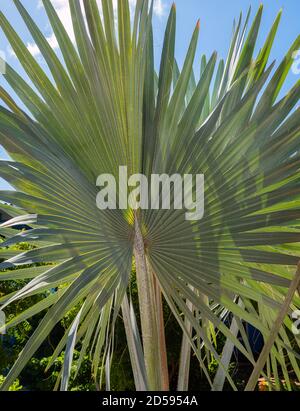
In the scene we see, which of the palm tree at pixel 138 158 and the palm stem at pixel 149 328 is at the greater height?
the palm tree at pixel 138 158

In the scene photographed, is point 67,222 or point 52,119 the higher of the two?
point 52,119

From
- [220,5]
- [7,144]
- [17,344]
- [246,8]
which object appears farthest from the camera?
[17,344]

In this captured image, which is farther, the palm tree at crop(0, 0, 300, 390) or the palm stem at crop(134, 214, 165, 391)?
the palm stem at crop(134, 214, 165, 391)

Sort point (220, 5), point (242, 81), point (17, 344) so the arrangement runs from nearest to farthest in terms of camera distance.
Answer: point (242, 81) → point (220, 5) → point (17, 344)

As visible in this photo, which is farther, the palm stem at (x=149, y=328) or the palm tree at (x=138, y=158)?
the palm stem at (x=149, y=328)

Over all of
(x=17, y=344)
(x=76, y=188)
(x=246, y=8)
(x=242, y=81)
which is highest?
(x=246, y=8)

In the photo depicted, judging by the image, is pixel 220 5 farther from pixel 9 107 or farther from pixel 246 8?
pixel 9 107

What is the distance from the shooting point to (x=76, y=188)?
1.35 metres

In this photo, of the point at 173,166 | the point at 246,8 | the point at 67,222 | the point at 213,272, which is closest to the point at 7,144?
the point at 67,222

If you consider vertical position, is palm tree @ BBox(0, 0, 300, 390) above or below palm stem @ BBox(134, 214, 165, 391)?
above

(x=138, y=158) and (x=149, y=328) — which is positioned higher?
(x=138, y=158)

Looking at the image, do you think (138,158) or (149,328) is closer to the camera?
(138,158)
